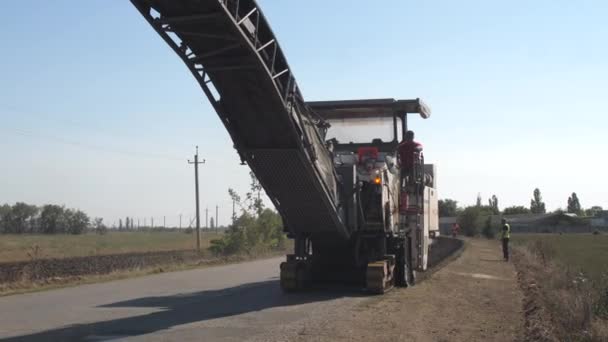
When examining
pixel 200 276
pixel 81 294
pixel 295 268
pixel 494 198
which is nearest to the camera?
pixel 295 268

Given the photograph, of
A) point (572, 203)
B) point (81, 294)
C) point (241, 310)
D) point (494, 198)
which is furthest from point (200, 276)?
point (572, 203)

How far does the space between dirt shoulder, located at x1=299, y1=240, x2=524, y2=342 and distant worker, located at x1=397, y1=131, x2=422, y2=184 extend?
2936 millimetres

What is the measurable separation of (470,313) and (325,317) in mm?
2901

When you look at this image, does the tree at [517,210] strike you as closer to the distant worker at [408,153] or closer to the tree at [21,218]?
the tree at [21,218]

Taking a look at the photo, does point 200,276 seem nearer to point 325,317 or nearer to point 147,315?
point 147,315

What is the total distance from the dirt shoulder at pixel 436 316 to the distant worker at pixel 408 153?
9.63ft

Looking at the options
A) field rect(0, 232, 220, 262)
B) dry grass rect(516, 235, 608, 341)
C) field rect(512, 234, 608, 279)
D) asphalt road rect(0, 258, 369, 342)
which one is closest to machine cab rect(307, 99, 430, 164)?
asphalt road rect(0, 258, 369, 342)

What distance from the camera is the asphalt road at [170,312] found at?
1081cm

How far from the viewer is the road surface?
10672 mm

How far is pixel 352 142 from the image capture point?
57.9ft

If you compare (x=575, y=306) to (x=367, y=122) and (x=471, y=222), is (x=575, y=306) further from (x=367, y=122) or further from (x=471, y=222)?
(x=471, y=222)

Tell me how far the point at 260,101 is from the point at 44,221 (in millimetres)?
140180

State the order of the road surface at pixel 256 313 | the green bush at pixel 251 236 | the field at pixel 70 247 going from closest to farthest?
1. the road surface at pixel 256 313
2. the green bush at pixel 251 236
3. the field at pixel 70 247

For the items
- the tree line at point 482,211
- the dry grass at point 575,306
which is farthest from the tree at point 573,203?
the dry grass at point 575,306
